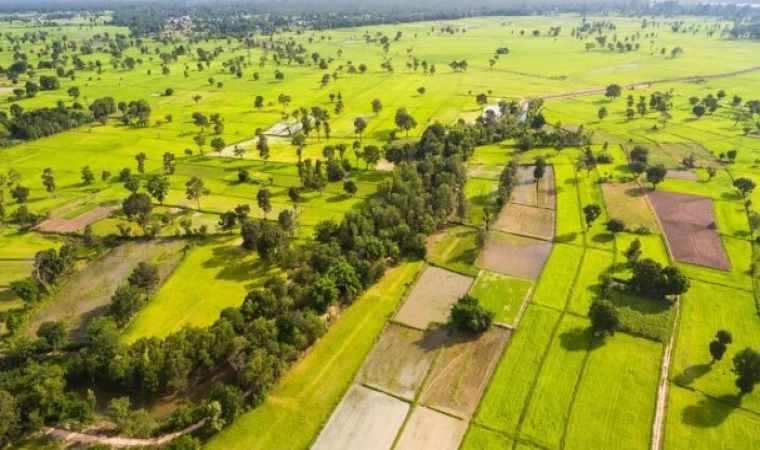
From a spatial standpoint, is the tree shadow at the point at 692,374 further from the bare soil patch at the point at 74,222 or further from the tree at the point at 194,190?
the bare soil patch at the point at 74,222

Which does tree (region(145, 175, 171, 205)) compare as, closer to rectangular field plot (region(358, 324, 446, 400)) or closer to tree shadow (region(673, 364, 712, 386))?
rectangular field plot (region(358, 324, 446, 400))

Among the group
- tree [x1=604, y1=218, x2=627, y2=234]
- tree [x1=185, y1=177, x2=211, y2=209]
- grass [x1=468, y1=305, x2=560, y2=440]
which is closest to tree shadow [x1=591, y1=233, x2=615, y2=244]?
tree [x1=604, y1=218, x2=627, y2=234]

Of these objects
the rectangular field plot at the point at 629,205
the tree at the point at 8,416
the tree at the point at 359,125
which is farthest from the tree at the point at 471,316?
A: the tree at the point at 359,125

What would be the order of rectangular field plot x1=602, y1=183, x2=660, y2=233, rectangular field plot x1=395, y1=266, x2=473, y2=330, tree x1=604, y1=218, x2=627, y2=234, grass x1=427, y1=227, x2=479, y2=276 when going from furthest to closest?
rectangular field plot x1=602, y1=183, x2=660, y2=233 → tree x1=604, y1=218, x2=627, y2=234 → grass x1=427, y1=227, x2=479, y2=276 → rectangular field plot x1=395, y1=266, x2=473, y2=330

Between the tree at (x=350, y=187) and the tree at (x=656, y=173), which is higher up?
the tree at (x=656, y=173)

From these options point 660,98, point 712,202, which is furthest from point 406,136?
point 660,98

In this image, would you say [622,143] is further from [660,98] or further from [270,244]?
[270,244]
